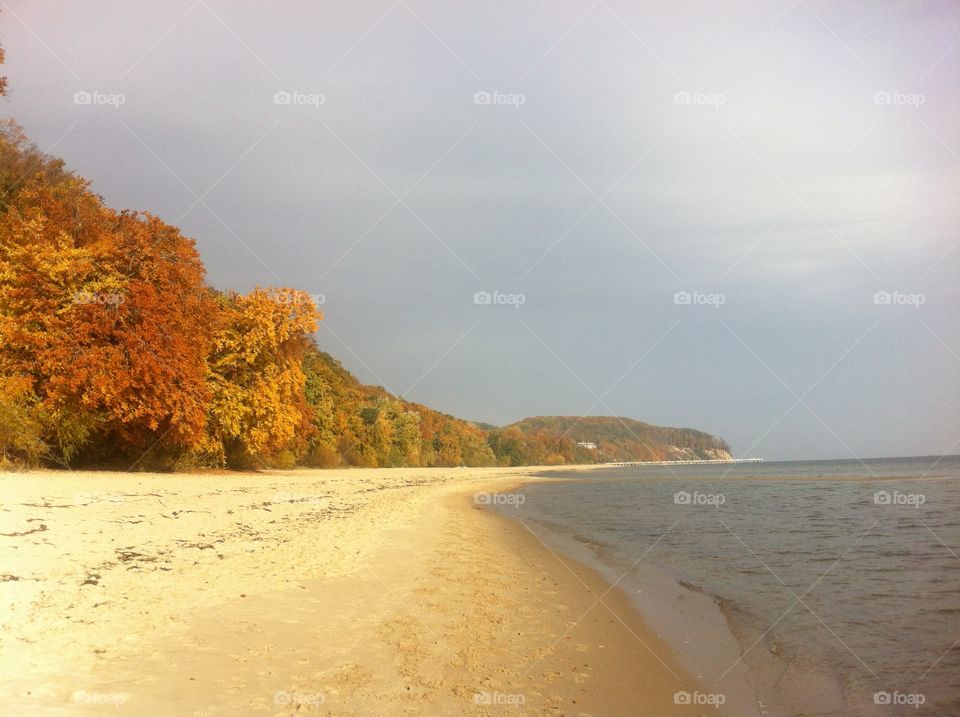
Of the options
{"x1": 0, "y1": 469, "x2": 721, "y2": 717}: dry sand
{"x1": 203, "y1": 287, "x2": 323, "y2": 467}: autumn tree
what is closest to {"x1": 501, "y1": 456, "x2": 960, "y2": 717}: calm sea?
{"x1": 0, "y1": 469, "x2": 721, "y2": 717}: dry sand

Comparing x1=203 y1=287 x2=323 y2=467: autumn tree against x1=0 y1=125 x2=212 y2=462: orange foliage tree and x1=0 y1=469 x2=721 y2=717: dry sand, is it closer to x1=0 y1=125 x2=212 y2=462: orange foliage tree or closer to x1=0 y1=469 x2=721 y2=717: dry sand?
x1=0 y1=125 x2=212 y2=462: orange foliage tree

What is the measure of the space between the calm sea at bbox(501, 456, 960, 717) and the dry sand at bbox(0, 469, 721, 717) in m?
0.76

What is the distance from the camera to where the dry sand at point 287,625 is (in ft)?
18.4

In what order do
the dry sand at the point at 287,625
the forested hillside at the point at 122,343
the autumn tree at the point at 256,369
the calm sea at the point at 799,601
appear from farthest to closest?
the autumn tree at the point at 256,369 → the forested hillside at the point at 122,343 → the calm sea at the point at 799,601 → the dry sand at the point at 287,625

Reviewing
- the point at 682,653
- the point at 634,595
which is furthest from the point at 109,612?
the point at 634,595

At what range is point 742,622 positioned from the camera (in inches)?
393

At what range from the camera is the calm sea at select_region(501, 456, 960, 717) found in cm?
736

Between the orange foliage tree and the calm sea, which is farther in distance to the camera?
the orange foliage tree

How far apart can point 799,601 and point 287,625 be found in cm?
842

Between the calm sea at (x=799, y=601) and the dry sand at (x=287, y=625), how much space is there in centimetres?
76

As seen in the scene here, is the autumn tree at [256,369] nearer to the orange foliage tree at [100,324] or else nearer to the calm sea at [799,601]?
the orange foliage tree at [100,324]

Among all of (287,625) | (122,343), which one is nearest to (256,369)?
(122,343)

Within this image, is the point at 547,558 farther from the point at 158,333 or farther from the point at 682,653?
the point at 158,333

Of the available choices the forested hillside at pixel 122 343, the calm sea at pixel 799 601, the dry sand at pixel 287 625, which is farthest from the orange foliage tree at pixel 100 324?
the calm sea at pixel 799 601
